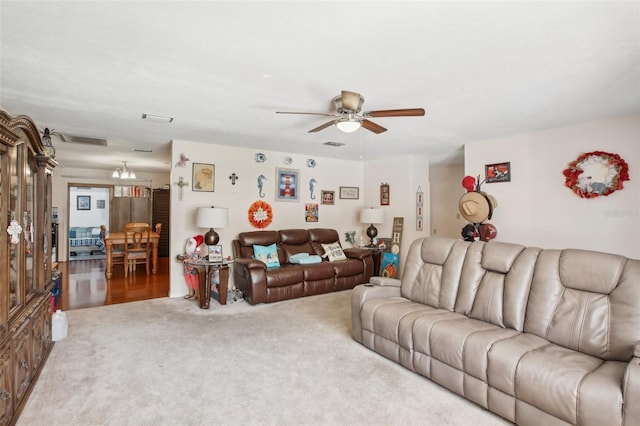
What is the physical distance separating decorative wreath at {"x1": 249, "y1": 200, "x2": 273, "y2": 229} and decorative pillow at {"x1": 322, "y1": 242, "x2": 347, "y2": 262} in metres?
1.08

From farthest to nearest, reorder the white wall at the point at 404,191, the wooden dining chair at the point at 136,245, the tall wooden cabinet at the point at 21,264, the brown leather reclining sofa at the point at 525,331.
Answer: the wooden dining chair at the point at 136,245, the white wall at the point at 404,191, the tall wooden cabinet at the point at 21,264, the brown leather reclining sofa at the point at 525,331

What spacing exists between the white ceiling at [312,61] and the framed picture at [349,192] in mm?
2678

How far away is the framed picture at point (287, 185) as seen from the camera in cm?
578

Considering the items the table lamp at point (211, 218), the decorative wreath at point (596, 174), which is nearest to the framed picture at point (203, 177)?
the table lamp at point (211, 218)

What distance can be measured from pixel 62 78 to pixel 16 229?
1.30 metres

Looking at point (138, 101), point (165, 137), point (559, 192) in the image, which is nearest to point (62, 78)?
point (138, 101)

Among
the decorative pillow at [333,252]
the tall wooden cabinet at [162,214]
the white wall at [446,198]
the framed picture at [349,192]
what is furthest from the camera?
the tall wooden cabinet at [162,214]

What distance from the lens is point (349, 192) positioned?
666 cm

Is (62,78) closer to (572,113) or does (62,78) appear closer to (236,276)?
(236,276)

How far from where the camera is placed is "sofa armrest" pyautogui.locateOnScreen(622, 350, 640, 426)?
1533mm

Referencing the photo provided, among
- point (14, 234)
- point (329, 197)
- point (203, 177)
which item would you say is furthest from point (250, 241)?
point (14, 234)

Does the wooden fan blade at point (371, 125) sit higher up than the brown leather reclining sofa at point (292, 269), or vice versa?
the wooden fan blade at point (371, 125)

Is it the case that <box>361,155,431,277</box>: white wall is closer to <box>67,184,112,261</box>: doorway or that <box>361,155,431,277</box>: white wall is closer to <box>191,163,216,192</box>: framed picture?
<box>191,163,216,192</box>: framed picture

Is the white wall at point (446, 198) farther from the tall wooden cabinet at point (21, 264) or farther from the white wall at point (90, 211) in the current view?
the white wall at point (90, 211)
